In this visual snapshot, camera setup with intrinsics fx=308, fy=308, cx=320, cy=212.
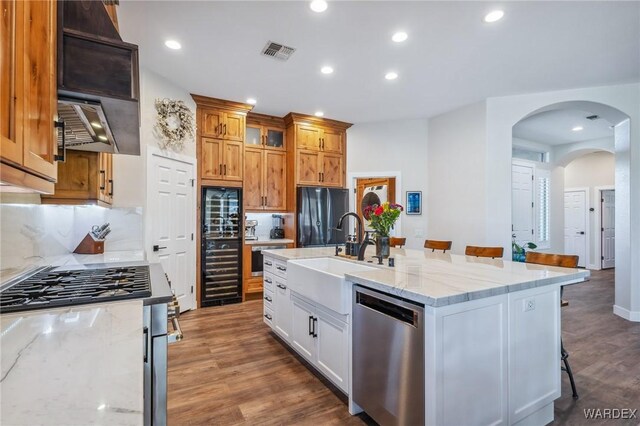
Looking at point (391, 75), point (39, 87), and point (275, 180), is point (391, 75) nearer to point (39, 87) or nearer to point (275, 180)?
point (275, 180)

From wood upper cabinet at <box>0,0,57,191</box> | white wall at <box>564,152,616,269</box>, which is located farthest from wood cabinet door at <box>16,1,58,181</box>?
white wall at <box>564,152,616,269</box>

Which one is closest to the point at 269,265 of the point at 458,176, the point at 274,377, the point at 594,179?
the point at 274,377

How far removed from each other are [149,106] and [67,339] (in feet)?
11.0

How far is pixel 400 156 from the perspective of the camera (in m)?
5.49

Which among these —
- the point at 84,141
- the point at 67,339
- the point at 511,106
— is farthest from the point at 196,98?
the point at 511,106

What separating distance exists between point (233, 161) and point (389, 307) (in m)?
3.68

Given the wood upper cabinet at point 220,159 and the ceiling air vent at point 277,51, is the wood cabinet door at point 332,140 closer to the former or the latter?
the wood upper cabinet at point 220,159

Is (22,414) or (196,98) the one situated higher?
(196,98)

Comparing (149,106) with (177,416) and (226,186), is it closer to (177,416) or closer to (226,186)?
(226,186)

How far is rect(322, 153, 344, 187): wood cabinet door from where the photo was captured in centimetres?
545

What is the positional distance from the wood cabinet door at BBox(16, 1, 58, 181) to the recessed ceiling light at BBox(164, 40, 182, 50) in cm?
214

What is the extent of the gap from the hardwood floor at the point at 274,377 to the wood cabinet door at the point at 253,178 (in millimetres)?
1909

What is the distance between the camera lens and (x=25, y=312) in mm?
1140

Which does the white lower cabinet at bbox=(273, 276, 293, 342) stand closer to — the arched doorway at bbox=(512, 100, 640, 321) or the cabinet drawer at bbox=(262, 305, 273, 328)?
the cabinet drawer at bbox=(262, 305, 273, 328)
